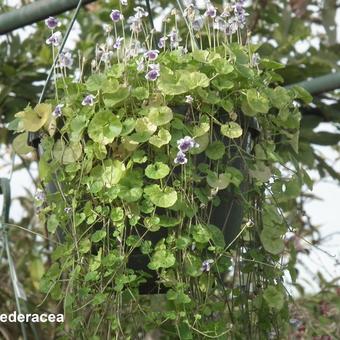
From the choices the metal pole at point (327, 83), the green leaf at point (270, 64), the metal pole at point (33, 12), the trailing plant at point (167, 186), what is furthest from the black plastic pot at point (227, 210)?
the metal pole at point (327, 83)

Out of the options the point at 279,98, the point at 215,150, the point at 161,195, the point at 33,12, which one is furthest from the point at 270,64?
the point at 33,12

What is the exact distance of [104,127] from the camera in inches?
42.0

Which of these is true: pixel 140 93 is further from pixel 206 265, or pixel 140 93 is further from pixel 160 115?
pixel 206 265

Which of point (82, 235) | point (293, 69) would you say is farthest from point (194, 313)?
point (293, 69)

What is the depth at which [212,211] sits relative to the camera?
1.12 metres

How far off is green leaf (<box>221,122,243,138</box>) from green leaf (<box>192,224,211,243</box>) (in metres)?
0.13

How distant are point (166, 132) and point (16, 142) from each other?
0.29m

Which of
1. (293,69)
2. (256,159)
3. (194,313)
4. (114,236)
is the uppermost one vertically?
(293,69)

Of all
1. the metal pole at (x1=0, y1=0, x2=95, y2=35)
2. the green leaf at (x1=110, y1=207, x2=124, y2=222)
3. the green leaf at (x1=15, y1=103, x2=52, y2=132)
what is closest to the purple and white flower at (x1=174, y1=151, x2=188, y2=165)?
the green leaf at (x1=110, y1=207, x2=124, y2=222)

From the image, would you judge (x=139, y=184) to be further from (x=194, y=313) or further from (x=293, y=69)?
(x=293, y=69)

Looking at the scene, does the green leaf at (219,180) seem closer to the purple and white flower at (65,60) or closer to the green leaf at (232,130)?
the green leaf at (232,130)

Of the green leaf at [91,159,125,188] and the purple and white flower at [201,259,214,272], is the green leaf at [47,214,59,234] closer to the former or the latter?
the green leaf at [91,159,125,188]

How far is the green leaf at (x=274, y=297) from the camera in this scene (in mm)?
1109

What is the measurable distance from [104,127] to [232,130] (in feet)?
0.57
